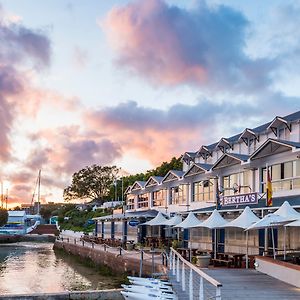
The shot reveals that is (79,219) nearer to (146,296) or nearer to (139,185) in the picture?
(139,185)

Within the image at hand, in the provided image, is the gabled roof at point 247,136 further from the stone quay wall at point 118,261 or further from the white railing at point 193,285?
the white railing at point 193,285

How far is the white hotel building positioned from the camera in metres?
29.7

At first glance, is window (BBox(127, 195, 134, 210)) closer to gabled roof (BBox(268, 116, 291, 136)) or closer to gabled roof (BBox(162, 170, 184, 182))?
gabled roof (BBox(162, 170, 184, 182))

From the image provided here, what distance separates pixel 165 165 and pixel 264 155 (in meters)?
55.8

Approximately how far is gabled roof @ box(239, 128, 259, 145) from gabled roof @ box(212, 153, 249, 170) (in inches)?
109

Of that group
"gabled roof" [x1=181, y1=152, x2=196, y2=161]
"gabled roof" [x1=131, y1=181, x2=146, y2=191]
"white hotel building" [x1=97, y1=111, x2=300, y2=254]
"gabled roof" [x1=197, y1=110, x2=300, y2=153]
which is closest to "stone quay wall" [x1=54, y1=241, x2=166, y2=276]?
"white hotel building" [x1=97, y1=111, x2=300, y2=254]

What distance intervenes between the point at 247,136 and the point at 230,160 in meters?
3.40

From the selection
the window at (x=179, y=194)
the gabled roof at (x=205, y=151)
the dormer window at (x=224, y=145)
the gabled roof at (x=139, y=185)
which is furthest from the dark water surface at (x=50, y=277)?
the dormer window at (x=224, y=145)

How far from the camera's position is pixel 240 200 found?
3111 centimetres

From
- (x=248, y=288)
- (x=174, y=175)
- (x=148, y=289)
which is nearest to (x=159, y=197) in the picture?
(x=174, y=175)

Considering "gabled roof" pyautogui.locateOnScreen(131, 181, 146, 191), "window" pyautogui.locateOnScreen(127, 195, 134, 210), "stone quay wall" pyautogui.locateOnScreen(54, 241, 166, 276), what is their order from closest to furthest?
"stone quay wall" pyautogui.locateOnScreen(54, 241, 166, 276) < "gabled roof" pyautogui.locateOnScreen(131, 181, 146, 191) < "window" pyautogui.locateOnScreen(127, 195, 134, 210)

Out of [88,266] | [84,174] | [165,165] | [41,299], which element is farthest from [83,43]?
[84,174]

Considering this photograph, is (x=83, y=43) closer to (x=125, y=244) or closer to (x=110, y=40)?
(x=110, y=40)

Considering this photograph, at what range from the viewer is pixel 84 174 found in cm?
12406
